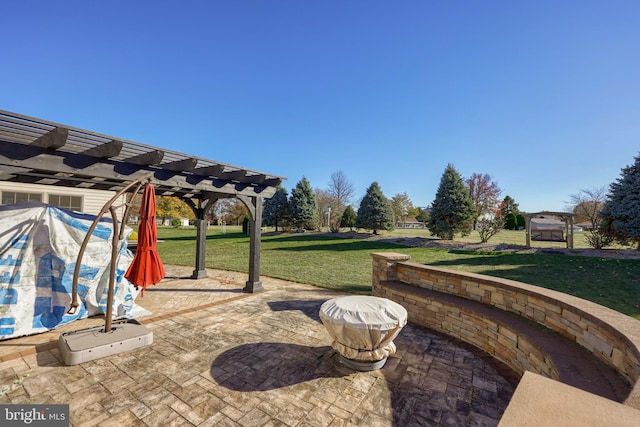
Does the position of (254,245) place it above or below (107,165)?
below

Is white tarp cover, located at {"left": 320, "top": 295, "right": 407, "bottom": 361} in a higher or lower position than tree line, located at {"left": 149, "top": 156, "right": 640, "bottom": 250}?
lower

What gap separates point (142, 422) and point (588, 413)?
360cm

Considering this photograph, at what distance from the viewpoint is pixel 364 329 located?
3.51m

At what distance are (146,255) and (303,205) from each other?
23.0 metres

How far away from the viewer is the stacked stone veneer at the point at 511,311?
2.75 metres

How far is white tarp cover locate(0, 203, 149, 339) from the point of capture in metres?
4.75

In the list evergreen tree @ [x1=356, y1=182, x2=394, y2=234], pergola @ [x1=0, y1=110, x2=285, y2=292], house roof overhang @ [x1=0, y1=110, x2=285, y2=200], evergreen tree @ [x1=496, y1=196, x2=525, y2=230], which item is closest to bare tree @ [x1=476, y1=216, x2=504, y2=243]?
evergreen tree @ [x1=356, y1=182, x2=394, y2=234]

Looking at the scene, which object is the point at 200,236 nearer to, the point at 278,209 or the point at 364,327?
the point at 364,327

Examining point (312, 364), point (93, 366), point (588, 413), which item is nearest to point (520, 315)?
point (312, 364)

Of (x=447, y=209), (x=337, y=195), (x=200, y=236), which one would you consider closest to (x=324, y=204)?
(x=337, y=195)

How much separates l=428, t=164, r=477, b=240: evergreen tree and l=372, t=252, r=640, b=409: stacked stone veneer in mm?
14031

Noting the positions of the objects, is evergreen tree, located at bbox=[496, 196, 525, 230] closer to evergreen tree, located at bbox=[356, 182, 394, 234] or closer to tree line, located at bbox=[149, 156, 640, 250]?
tree line, located at bbox=[149, 156, 640, 250]

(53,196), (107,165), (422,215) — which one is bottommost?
(53,196)

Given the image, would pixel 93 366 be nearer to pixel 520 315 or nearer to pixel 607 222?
pixel 520 315
